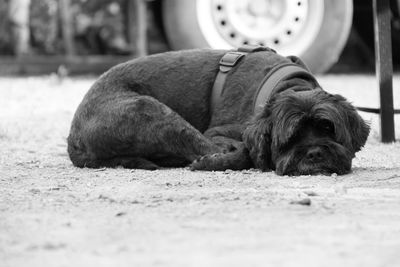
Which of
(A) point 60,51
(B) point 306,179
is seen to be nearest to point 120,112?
(B) point 306,179

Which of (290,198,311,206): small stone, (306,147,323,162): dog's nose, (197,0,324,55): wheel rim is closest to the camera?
(290,198,311,206): small stone

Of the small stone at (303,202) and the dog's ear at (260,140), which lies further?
the dog's ear at (260,140)

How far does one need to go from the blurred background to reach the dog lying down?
9.94 ft

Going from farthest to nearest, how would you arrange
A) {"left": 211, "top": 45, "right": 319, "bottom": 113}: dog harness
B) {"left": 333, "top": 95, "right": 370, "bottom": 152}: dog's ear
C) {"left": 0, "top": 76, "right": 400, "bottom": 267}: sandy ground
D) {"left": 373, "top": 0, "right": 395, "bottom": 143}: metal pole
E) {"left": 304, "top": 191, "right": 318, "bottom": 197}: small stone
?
{"left": 373, "top": 0, "right": 395, "bottom": 143}: metal pole
{"left": 211, "top": 45, "right": 319, "bottom": 113}: dog harness
{"left": 333, "top": 95, "right": 370, "bottom": 152}: dog's ear
{"left": 304, "top": 191, "right": 318, "bottom": 197}: small stone
{"left": 0, "top": 76, "right": 400, "bottom": 267}: sandy ground

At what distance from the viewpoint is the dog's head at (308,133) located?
5234 mm

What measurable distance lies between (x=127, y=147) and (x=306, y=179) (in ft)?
4.50

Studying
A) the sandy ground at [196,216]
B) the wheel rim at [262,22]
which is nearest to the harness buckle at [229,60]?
the sandy ground at [196,216]

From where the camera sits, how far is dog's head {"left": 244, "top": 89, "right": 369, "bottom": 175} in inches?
206

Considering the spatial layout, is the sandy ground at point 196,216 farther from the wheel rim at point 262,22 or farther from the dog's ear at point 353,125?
the wheel rim at point 262,22

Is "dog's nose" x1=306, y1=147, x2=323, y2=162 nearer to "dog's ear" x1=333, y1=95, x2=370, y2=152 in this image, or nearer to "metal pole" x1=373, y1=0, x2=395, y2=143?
"dog's ear" x1=333, y1=95, x2=370, y2=152

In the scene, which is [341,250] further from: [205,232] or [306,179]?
[306,179]

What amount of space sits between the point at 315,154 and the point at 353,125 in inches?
16.6

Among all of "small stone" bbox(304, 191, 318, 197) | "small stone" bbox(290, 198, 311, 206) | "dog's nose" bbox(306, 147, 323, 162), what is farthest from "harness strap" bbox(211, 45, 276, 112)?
"small stone" bbox(290, 198, 311, 206)

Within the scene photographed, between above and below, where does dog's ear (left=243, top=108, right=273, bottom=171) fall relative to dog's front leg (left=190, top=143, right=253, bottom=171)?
above
